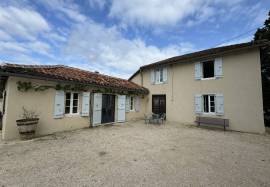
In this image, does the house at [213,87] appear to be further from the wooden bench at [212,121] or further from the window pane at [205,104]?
the wooden bench at [212,121]

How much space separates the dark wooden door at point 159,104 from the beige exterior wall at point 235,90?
126 centimetres

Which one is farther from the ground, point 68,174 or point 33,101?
point 33,101

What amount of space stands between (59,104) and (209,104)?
9.43 m

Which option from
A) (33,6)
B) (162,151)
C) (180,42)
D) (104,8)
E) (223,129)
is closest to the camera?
(162,151)

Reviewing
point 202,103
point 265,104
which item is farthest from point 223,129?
point 265,104

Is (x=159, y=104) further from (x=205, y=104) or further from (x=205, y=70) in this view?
(x=205, y=70)

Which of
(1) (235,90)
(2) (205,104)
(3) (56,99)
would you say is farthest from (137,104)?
(1) (235,90)

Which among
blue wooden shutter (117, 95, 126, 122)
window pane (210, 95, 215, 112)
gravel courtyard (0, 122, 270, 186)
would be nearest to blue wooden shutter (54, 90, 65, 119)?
gravel courtyard (0, 122, 270, 186)

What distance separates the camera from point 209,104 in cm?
899

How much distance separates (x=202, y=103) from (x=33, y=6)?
11659mm

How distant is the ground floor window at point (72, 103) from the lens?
7.49m

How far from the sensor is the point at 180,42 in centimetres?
1197

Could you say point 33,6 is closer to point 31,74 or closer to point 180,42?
point 31,74

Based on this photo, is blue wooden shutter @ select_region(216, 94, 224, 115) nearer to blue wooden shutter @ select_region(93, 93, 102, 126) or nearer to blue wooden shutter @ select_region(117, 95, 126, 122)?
blue wooden shutter @ select_region(117, 95, 126, 122)
